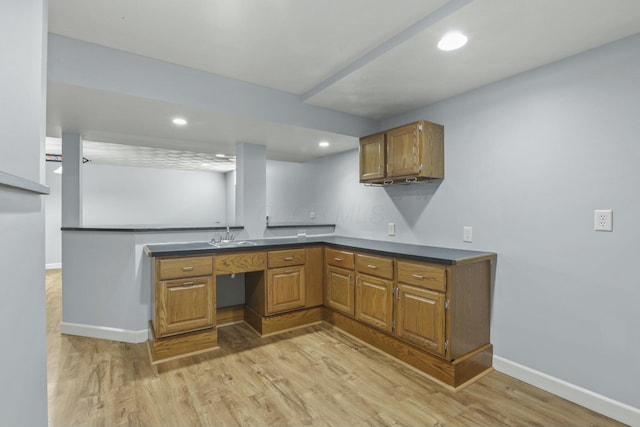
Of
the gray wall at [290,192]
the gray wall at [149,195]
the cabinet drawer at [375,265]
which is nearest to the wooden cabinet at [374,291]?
the cabinet drawer at [375,265]

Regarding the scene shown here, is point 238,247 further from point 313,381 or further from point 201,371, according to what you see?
point 313,381

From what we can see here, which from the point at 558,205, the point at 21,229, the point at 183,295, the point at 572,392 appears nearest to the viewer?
the point at 21,229

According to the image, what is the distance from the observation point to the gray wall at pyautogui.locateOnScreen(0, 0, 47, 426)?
704 mm

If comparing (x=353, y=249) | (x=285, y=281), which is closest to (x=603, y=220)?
(x=353, y=249)

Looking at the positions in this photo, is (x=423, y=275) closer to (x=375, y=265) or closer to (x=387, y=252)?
(x=387, y=252)

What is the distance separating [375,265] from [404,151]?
1.09m

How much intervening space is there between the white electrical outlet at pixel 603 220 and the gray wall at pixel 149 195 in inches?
230

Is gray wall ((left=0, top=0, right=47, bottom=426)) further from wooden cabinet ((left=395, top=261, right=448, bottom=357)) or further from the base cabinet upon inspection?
wooden cabinet ((left=395, top=261, right=448, bottom=357))

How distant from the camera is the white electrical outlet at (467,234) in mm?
2697

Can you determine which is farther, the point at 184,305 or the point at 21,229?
the point at 184,305

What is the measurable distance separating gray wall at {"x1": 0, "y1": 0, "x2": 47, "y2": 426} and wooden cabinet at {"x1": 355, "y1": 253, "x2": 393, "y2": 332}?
2.23m

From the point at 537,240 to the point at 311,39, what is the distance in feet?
7.11

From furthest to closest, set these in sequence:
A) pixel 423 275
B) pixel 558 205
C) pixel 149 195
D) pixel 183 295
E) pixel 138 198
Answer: pixel 149 195 < pixel 138 198 < pixel 183 295 < pixel 423 275 < pixel 558 205

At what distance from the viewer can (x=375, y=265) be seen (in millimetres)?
2809
